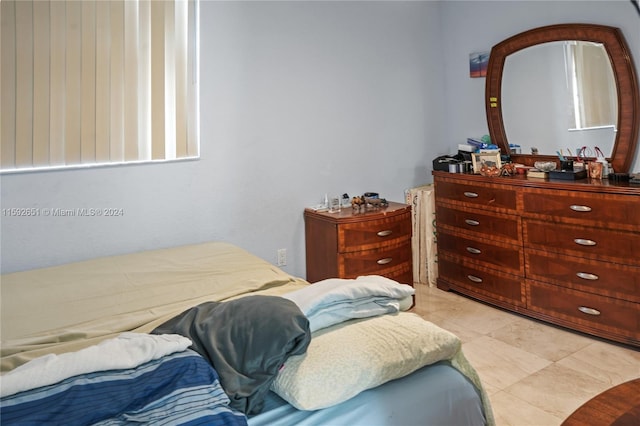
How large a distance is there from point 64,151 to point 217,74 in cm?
98

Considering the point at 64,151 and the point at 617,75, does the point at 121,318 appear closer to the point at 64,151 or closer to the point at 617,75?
the point at 64,151

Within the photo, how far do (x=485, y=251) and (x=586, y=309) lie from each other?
0.70 m

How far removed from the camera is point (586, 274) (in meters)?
2.53

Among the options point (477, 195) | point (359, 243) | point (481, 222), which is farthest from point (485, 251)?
point (359, 243)

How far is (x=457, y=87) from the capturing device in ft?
12.5

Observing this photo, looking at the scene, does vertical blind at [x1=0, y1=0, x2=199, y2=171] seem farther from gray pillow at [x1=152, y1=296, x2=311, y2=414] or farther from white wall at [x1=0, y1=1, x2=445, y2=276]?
gray pillow at [x1=152, y1=296, x2=311, y2=414]

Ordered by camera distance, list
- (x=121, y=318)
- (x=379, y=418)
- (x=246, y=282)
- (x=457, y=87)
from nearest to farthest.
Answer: (x=379, y=418) → (x=121, y=318) → (x=246, y=282) → (x=457, y=87)

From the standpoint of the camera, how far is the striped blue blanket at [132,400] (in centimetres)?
89

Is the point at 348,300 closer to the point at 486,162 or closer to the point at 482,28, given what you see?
the point at 486,162

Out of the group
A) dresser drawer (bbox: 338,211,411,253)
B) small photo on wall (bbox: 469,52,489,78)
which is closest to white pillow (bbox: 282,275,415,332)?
dresser drawer (bbox: 338,211,411,253)

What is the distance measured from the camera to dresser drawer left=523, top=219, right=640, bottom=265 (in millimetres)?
2352

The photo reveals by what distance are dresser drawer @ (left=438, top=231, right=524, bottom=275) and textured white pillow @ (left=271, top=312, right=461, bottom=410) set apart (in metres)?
1.81

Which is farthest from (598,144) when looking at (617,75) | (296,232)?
(296,232)

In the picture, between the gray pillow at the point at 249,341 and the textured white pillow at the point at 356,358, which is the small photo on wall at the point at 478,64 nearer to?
the textured white pillow at the point at 356,358
